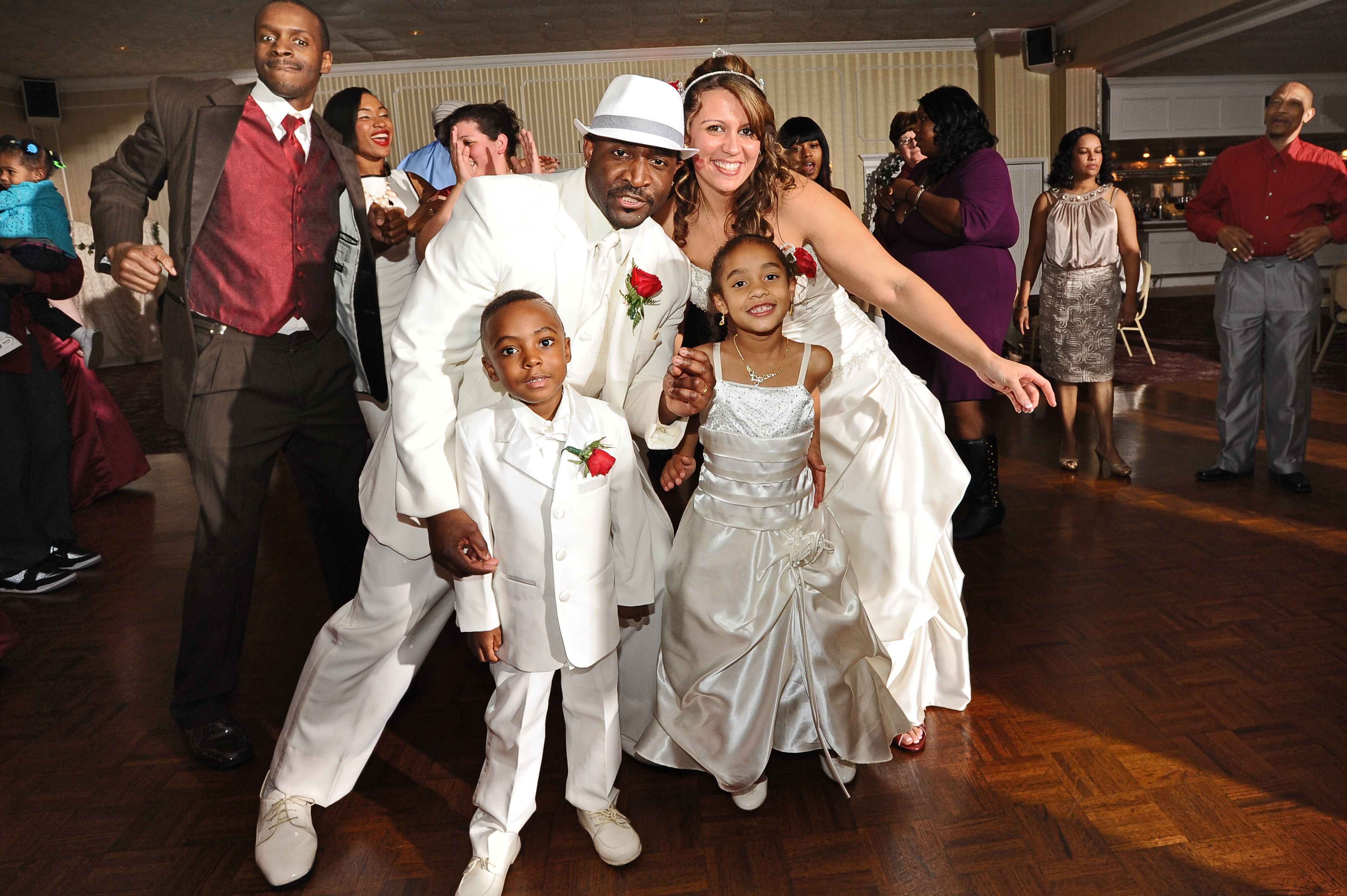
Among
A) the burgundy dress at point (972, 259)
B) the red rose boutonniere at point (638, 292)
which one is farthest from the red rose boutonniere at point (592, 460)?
the burgundy dress at point (972, 259)

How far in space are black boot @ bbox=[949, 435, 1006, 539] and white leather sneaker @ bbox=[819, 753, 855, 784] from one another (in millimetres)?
1788

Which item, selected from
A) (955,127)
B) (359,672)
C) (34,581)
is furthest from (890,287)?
(34,581)

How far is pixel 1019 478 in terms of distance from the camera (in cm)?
471

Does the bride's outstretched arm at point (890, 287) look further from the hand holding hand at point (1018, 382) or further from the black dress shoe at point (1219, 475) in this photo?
the black dress shoe at point (1219, 475)

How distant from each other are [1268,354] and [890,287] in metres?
3.06

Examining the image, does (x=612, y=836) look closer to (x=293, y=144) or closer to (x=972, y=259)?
(x=293, y=144)

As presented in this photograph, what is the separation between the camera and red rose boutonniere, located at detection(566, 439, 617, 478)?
181cm

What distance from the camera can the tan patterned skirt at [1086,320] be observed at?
15.3ft

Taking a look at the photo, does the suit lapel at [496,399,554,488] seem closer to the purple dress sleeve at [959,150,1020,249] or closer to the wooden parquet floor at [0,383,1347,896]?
the wooden parquet floor at [0,383,1347,896]

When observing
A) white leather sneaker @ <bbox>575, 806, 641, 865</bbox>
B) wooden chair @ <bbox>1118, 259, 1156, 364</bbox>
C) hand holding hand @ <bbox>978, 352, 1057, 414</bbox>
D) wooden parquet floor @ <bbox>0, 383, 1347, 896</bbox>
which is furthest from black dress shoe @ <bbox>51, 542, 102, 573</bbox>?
wooden chair @ <bbox>1118, 259, 1156, 364</bbox>

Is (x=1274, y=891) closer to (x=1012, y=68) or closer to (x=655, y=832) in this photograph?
(x=655, y=832)

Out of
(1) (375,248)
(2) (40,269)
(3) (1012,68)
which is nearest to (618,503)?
(1) (375,248)

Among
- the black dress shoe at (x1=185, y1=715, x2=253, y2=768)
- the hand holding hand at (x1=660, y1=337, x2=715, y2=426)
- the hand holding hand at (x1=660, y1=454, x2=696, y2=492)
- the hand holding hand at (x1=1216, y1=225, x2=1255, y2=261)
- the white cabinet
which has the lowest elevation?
the black dress shoe at (x1=185, y1=715, x2=253, y2=768)

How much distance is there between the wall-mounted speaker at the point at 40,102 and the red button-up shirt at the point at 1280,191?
12862 mm
